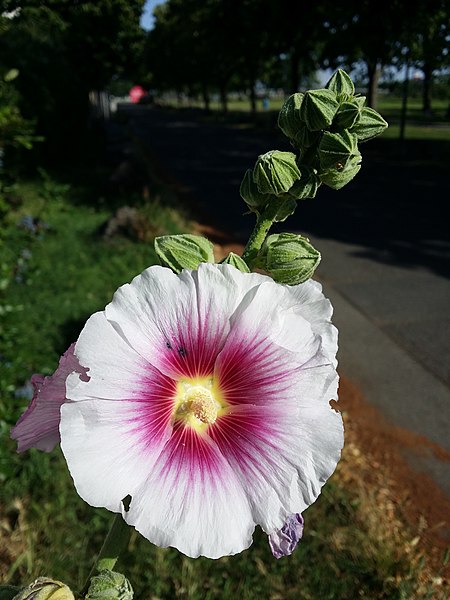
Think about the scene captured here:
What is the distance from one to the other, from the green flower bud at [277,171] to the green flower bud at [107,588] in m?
0.75

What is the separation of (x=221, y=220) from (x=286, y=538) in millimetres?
11046

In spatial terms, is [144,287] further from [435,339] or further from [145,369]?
[435,339]

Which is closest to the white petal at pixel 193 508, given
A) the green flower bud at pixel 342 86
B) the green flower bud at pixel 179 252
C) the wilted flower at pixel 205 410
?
the wilted flower at pixel 205 410

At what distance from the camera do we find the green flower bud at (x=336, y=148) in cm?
103

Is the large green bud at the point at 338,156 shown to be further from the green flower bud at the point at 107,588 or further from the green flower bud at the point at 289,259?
the green flower bud at the point at 107,588

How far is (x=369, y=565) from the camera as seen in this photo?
3.35m

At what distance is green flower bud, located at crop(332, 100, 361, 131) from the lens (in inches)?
42.3

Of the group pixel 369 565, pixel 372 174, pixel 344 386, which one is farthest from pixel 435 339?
pixel 372 174

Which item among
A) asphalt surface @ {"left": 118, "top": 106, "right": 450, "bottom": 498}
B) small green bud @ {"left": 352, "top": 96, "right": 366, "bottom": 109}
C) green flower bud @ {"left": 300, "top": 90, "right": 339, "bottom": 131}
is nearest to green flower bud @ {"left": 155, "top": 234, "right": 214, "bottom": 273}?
green flower bud @ {"left": 300, "top": 90, "right": 339, "bottom": 131}

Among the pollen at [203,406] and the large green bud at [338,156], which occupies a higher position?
the large green bud at [338,156]

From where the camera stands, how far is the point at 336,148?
1038mm

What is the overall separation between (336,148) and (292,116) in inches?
5.6

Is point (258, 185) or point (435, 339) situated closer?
point (258, 185)

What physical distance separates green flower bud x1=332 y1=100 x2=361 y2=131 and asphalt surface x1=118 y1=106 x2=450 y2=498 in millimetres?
4032
